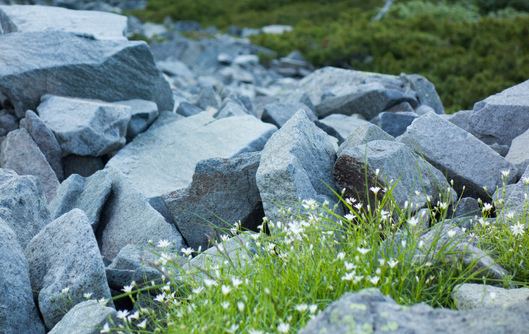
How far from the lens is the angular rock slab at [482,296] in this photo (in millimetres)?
2381

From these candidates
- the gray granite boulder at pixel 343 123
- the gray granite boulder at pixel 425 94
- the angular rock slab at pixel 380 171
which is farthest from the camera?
the gray granite boulder at pixel 425 94

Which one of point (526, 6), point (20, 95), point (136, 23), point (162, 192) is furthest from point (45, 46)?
point (526, 6)

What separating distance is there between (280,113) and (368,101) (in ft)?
5.13

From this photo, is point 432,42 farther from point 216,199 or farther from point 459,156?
point 216,199

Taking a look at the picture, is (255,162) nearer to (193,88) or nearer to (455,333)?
(455,333)

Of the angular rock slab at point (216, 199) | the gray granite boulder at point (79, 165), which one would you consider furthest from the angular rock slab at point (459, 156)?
the gray granite boulder at point (79, 165)

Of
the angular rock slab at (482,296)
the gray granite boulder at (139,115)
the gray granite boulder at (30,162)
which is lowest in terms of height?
the gray granite boulder at (30,162)

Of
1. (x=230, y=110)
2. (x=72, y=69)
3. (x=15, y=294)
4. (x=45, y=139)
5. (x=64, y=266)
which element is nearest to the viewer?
(x=15, y=294)

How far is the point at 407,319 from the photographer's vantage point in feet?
6.14

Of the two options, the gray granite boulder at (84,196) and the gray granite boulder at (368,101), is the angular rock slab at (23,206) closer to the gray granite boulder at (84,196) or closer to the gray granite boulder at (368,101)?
the gray granite boulder at (84,196)

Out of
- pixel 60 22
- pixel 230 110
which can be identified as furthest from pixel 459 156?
pixel 60 22

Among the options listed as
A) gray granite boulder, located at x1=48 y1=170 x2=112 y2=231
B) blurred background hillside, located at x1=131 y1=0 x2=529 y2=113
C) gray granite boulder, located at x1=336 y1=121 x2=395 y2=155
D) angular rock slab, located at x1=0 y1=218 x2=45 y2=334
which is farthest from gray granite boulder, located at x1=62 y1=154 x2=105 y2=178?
blurred background hillside, located at x1=131 y1=0 x2=529 y2=113

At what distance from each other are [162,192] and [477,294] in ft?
11.2

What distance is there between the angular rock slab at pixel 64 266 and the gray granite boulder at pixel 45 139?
2092 mm
